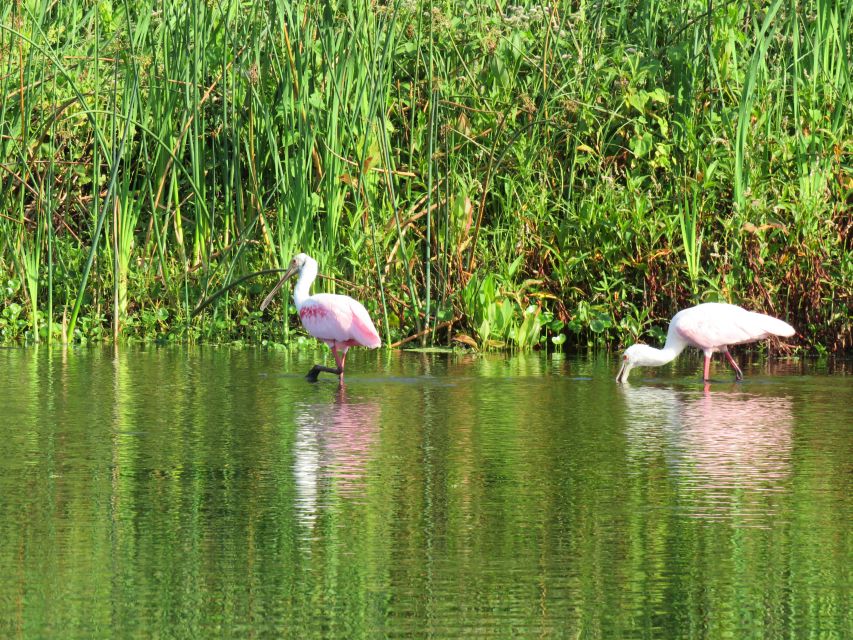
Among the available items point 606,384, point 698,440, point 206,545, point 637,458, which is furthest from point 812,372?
point 206,545

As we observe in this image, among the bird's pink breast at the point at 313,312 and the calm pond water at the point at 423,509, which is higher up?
the bird's pink breast at the point at 313,312

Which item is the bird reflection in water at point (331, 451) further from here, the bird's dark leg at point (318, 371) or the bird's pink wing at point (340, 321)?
the bird's pink wing at point (340, 321)

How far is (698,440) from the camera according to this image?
7258 millimetres

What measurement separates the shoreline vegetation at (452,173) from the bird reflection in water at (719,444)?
2482 mm

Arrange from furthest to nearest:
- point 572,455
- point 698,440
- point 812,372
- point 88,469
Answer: point 812,372 < point 698,440 < point 572,455 < point 88,469

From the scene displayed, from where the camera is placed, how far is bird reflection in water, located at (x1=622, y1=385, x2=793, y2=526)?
18.6 feet

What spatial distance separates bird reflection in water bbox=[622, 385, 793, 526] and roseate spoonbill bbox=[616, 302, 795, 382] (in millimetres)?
559

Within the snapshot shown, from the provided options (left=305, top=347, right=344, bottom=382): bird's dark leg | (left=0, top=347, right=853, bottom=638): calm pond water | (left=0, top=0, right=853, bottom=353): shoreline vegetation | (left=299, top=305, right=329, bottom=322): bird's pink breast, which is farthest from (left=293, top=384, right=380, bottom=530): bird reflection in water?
(left=0, top=0, right=853, bottom=353): shoreline vegetation

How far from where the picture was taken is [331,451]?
22.6 feet

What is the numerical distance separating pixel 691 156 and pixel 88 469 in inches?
262

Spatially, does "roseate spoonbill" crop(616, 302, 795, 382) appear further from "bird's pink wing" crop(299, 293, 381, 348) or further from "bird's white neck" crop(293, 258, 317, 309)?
"bird's white neck" crop(293, 258, 317, 309)

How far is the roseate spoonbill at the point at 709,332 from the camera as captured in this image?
1002 cm

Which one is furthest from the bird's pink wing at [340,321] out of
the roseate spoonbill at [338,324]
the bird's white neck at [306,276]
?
the bird's white neck at [306,276]

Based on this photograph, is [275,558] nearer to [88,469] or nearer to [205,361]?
[88,469]
